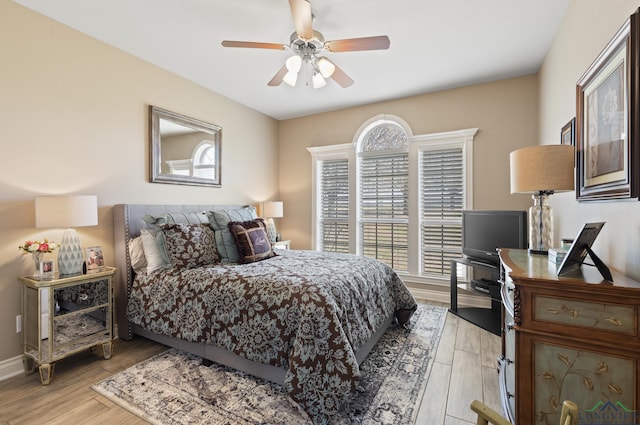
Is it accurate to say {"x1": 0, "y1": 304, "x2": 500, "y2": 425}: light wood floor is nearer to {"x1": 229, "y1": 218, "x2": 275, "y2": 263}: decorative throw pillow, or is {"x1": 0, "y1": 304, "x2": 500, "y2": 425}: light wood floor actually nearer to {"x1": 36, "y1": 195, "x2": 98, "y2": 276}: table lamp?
{"x1": 36, "y1": 195, "x2": 98, "y2": 276}: table lamp

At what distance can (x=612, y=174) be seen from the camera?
1.38 metres

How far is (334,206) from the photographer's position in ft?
15.7

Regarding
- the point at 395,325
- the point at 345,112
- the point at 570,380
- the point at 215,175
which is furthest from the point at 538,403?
the point at 345,112

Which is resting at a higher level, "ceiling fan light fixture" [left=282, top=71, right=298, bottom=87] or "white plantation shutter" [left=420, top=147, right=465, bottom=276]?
"ceiling fan light fixture" [left=282, top=71, right=298, bottom=87]

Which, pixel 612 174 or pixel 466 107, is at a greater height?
pixel 466 107

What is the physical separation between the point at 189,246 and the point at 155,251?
35 centimetres

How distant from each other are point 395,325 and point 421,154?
92.6 inches

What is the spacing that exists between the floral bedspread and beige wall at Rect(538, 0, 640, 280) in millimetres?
1503

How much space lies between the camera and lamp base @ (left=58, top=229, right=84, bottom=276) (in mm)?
2328

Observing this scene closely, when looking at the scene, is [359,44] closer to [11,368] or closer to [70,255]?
[70,255]

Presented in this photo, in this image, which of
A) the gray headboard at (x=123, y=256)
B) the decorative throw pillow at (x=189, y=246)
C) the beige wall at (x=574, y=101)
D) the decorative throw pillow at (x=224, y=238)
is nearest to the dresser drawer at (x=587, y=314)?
the beige wall at (x=574, y=101)

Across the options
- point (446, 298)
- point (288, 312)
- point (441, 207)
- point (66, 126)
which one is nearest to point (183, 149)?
point (66, 126)

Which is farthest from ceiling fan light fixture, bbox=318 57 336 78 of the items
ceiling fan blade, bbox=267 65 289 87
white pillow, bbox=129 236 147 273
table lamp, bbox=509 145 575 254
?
white pillow, bbox=129 236 147 273

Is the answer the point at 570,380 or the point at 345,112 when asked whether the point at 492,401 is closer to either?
the point at 570,380
